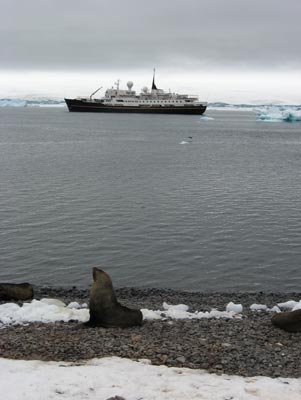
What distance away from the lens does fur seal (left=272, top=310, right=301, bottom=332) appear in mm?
8906

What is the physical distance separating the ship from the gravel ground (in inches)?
4759

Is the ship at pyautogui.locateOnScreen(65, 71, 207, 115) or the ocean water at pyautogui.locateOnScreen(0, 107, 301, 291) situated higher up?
the ship at pyautogui.locateOnScreen(65, 71, 207, 115)

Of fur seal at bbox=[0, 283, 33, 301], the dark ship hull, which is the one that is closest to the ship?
the dark ship hull

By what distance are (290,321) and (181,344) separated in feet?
7.03

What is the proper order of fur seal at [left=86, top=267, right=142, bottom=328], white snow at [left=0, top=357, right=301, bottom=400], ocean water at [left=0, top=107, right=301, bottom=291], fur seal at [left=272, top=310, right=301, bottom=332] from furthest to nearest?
ocean water at [left=0, top=107, right=301, bottom=291]
fur seal at [left=86, top=267, right=142, bottom=328]
fur seal at [left=272, top=310, right=301, bottom=332]
white snow at [left=0, top=357, right=301, bottom=400]

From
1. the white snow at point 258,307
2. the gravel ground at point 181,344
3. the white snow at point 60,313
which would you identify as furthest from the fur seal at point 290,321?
the white snow at point 258,307

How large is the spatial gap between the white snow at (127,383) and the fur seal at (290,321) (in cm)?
232

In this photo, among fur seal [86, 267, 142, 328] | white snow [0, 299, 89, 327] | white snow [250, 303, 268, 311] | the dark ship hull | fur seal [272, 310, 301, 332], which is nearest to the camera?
fur seal [272, 310, 301, 332]

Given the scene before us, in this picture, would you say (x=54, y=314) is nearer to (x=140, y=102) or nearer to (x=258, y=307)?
(x=258, y=307)

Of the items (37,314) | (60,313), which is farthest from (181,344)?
(37,314)

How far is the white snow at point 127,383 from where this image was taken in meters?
6.03

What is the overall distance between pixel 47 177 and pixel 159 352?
77.7 ft

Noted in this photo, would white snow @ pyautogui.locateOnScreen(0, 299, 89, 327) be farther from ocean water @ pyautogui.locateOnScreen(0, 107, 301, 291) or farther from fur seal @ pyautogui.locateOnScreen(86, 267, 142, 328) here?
ocean water @ pyautogui.locateOnScreen(0, 107, 301, 291)

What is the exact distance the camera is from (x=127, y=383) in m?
6.34
